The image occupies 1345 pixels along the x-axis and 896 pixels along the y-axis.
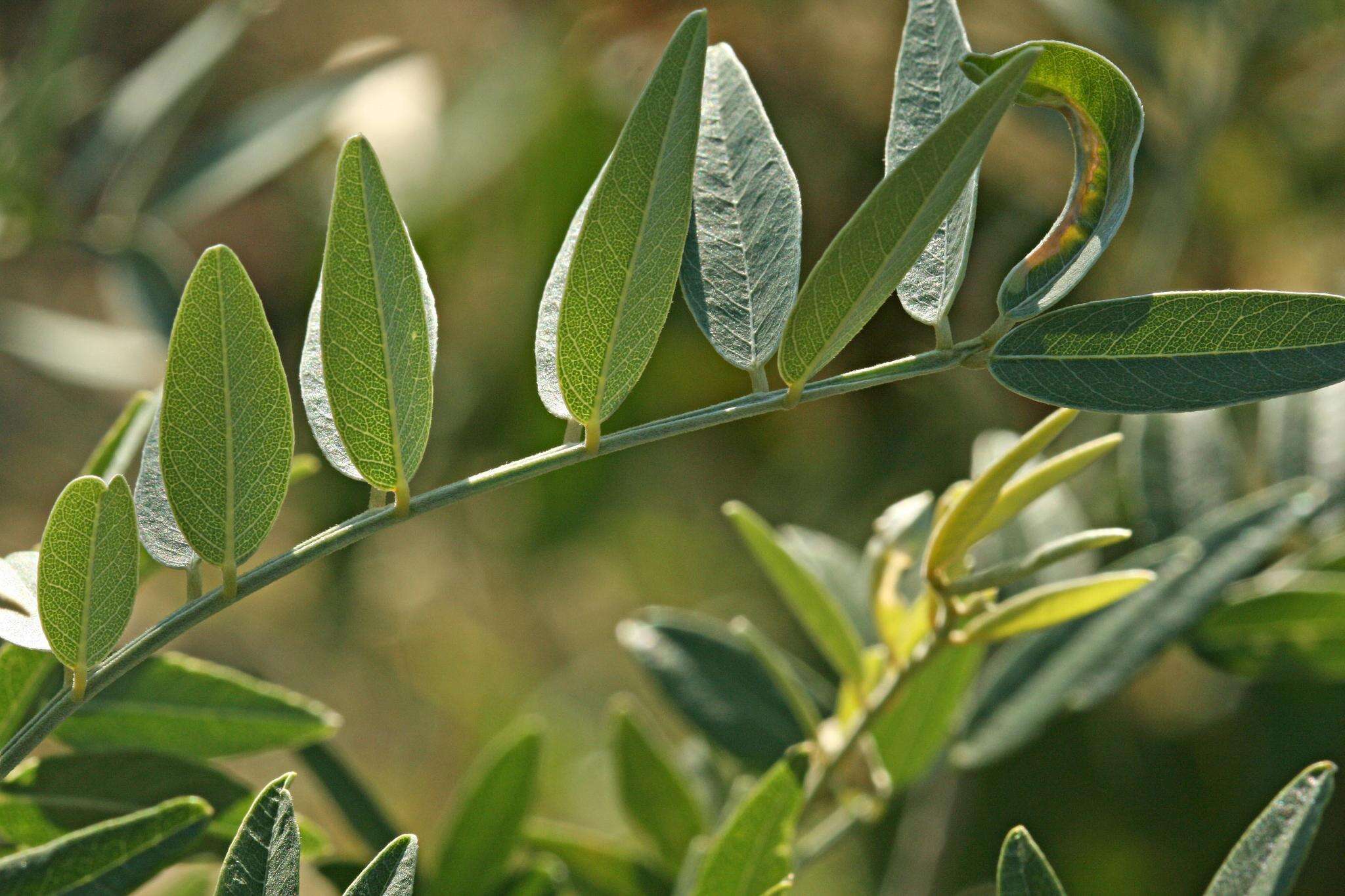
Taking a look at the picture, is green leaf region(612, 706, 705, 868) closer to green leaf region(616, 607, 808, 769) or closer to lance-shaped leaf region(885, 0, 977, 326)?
green leaf region(616, 607, 808, 769)

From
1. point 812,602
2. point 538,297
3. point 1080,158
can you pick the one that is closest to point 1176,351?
point 1080,158

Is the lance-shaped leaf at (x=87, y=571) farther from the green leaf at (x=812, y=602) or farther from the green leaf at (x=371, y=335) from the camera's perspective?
the green leaf at (x=812, y=602)

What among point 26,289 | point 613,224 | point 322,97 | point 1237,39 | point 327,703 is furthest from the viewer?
point 26,289

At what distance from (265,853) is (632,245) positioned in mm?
165

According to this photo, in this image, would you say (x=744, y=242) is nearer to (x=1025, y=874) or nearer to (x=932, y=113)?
(x=932, y=113)

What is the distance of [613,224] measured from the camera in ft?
0.98

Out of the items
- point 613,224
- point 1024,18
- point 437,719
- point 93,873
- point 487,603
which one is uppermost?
point 1024,18

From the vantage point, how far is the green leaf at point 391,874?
29 centimetres

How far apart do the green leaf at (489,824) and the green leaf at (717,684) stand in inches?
2.5

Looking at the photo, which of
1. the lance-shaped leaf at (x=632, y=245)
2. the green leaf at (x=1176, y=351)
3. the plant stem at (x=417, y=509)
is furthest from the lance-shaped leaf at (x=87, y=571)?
the green leaf at (x=1176, y=351)

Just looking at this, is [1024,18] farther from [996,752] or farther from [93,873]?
[93,873]

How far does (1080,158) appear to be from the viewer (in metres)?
0.30

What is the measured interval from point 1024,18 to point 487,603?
766 millimetres

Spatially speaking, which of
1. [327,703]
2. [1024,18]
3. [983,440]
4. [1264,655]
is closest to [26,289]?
[327,703]
